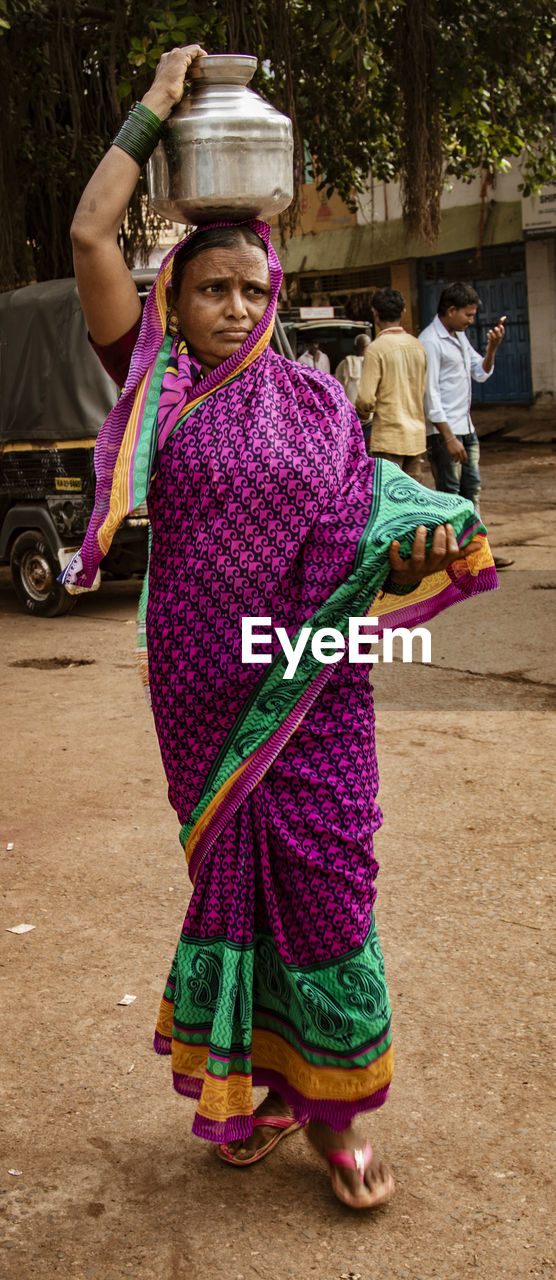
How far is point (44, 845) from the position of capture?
3902 mm

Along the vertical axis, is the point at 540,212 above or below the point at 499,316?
above

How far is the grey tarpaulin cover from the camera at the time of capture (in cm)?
753

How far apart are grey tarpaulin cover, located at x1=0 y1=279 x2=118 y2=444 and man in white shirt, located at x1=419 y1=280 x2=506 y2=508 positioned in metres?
1.99

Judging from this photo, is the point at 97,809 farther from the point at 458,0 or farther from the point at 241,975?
the point at 458,0

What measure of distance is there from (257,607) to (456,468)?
5801 millimetres

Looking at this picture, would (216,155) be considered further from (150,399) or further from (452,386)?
(452,386)

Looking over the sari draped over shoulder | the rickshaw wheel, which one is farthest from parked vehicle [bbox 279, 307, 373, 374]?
the sari draped over shoulder

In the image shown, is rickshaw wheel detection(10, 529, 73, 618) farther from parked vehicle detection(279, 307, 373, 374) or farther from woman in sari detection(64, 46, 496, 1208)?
parked vehicle detection(279, 307, 373, 374)

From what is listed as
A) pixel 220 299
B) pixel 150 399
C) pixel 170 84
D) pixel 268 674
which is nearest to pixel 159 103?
pixel 170 84

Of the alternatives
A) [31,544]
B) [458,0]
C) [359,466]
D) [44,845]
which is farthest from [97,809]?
[458,0]

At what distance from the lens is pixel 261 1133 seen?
7.66 feet

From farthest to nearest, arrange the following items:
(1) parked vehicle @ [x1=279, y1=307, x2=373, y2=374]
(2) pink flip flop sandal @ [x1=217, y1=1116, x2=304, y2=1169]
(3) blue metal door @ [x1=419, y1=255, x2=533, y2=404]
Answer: (3) blue metal door @ [x1=419, y1=255, x2=533, y2=404] → (1) parked vehicle @ [x1=279, y1=307, x2=373, y2=374] → (2) pink flip flop sandal @ [x1=217, y1=1116, x2=304, y2=1169]

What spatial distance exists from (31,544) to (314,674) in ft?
19.9

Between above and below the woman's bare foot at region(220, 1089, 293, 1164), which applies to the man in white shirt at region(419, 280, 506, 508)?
above
